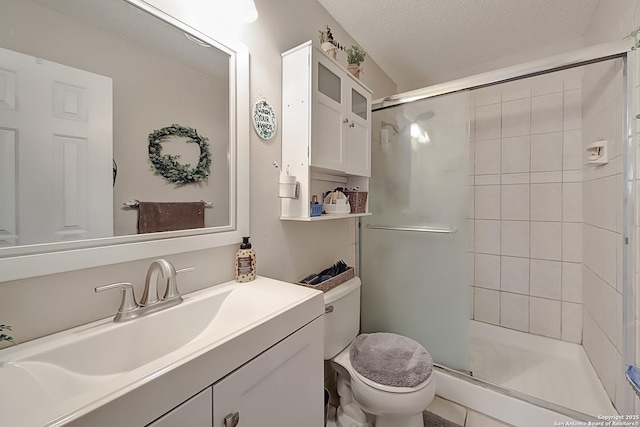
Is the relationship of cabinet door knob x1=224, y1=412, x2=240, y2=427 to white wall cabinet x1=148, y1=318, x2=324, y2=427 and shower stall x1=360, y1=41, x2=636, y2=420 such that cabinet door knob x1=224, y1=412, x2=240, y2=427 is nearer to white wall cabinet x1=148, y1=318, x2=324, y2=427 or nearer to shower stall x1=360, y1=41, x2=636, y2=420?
white wall cabinet x1=148, y1=318, x2=324, y2=427

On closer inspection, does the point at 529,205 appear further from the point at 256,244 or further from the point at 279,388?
the point at 279,388

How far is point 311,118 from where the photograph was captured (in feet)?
3.69

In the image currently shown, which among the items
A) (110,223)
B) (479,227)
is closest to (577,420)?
(479,227)

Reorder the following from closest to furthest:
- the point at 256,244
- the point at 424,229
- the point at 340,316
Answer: the point at 256,244
the point at 340,316
the point at 424,229

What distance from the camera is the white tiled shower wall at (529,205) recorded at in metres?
1.87

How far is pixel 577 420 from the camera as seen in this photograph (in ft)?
3.98

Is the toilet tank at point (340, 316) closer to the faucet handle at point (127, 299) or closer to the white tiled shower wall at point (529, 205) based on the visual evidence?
the faucet handle at point (127, 299)

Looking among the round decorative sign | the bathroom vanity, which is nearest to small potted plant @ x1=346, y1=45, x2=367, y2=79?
the round decorative sign

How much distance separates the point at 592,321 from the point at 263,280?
6.81ft

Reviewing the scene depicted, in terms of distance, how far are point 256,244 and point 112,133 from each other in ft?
2.03

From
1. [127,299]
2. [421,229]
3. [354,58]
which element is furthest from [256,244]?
[354,58]

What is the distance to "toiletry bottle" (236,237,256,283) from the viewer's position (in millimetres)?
995

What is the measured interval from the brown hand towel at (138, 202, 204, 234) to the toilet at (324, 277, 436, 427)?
0.68 meters

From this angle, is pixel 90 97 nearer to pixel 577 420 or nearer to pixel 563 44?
pixel 577 420
